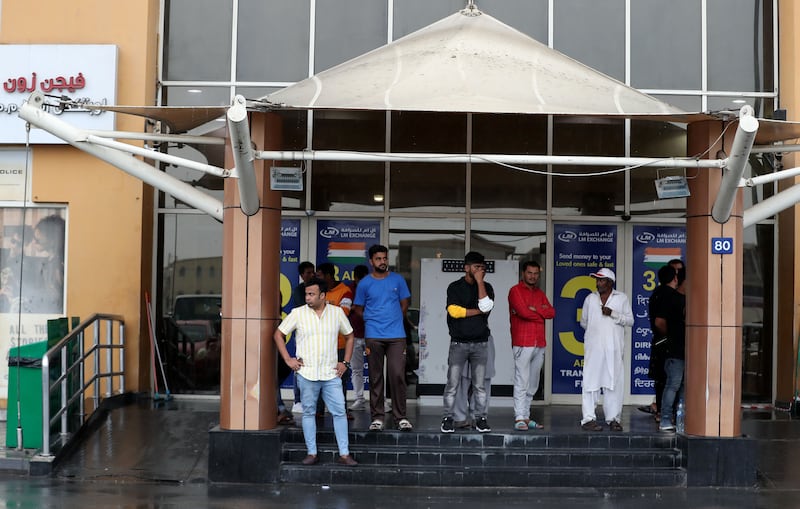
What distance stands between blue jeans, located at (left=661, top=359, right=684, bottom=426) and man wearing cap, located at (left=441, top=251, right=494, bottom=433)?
182 cm

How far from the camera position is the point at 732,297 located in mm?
9648

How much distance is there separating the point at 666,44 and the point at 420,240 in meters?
4.16

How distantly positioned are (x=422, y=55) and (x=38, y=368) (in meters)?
4.87

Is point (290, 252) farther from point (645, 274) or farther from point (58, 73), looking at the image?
point (645, 274)

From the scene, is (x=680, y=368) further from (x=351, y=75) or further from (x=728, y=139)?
(x=351, y=75)

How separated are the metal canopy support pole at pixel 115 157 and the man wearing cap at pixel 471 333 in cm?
250

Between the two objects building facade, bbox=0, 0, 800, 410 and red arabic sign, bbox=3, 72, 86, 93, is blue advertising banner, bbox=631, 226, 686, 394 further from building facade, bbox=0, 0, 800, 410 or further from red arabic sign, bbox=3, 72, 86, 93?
red arabic sign, bbox=3, 72, 86, 93

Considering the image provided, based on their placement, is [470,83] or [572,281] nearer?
[470,83]

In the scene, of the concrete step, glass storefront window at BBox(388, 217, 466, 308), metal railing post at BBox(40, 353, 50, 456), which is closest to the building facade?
glass storefront window at BBox(388, 217, 466, 308)

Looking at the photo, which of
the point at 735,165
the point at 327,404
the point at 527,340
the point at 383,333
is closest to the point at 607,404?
the point at 527,340

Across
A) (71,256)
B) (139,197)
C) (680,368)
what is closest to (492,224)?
(680,368)

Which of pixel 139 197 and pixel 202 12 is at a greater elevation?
pixel 202 12

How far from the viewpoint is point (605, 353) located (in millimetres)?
10547

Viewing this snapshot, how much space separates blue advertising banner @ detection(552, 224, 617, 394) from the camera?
13.3 m
